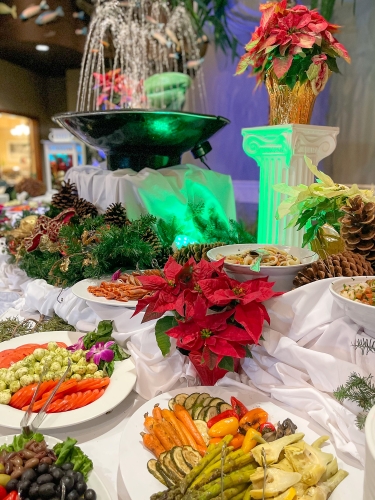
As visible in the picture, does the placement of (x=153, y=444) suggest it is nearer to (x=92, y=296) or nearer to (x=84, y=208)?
(x=92, y=296)

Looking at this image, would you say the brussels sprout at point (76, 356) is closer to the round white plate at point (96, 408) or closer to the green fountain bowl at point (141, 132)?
the round white plate at point (96, 408)

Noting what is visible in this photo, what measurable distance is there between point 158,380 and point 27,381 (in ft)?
0.81

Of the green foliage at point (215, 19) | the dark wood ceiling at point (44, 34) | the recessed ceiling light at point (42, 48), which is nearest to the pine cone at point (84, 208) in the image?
the green foliage at point (215, 19)

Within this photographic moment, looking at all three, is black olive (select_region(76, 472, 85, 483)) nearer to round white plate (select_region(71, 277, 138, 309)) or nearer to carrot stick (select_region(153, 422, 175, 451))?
carrot stick (select_region(153, 422, 175, 451))

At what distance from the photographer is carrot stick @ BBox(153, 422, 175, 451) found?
1.93ft

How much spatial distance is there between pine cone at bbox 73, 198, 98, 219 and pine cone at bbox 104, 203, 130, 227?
0.15m

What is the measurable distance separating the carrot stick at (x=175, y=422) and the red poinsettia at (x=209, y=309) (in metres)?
0.10

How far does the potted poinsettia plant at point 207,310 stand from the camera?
0.67 m

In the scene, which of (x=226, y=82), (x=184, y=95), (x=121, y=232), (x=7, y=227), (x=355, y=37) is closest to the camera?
(x=121, y=232)

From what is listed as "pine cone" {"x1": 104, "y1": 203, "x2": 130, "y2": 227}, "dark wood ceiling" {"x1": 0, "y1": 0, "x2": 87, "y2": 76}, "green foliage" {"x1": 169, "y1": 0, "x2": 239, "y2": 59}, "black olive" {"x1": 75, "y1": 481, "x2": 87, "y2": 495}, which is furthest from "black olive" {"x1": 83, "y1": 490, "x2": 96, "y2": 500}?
"dark wood ceiling" {"x1": 0, "y1": 0, "x2": 87, "y2": 76}

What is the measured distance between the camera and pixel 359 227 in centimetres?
81

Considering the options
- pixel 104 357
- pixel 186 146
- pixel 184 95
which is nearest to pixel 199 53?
pixel 184 95

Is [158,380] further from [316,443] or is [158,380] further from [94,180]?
[94,180]

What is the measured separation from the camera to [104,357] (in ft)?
2.73
